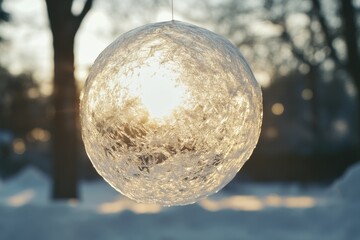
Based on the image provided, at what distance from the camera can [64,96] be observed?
10977 mm

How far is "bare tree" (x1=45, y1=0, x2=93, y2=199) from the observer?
1090cm

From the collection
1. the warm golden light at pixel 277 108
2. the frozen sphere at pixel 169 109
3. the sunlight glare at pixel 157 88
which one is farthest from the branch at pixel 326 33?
the warm golden light at pixel 277 108

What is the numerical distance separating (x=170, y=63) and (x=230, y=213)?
19.9ft

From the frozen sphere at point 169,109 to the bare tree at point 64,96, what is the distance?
725cm

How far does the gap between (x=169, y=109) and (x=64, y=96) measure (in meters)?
7.70

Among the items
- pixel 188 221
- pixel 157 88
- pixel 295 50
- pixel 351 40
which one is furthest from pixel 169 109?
pixel 295 50

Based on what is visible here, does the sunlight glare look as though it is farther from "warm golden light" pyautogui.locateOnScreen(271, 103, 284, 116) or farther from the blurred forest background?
"warm golden light" pyautogui.locateOnScreen(271, 103, 284, 116)

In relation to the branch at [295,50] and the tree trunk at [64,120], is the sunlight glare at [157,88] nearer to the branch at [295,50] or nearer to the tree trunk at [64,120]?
the tree trunk at [64,120]

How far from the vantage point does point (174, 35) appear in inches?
145

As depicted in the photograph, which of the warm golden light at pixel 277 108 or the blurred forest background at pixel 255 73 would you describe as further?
the warm golden light at pixel 277 108

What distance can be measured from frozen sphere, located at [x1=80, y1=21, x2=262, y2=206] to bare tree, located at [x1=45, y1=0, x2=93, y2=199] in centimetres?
725

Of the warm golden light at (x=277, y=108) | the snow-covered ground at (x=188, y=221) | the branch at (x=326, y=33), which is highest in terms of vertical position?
the branch at (x=326, y=33)

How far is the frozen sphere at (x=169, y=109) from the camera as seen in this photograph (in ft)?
11.6

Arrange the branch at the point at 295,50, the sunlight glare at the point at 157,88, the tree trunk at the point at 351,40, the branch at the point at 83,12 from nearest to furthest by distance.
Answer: the sunlight glare at the point at 157,88, the branch at the point at 83,12, the tree trunk at the point at 351,40, the branch at the point at 295,50
